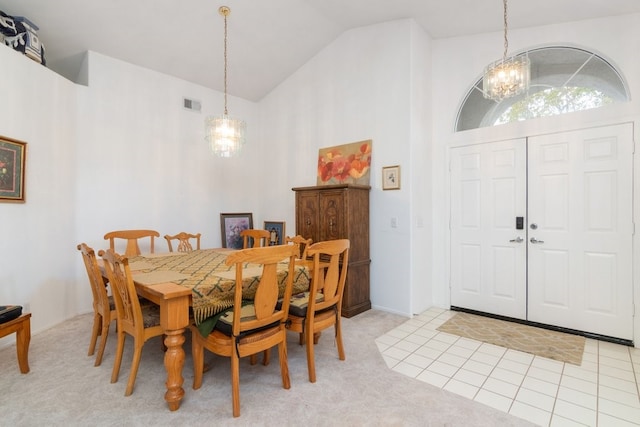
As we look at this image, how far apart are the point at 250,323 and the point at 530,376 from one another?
7.27 ft

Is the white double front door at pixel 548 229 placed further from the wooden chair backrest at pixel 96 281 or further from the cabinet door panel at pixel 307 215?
the wooden chair backrest at pixel 96 281

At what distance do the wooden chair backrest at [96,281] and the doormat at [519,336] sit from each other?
320 centimetres

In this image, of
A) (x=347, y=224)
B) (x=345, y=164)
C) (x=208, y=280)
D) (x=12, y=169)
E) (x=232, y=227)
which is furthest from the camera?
(x=232, y=227)

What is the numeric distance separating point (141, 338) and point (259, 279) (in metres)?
0.89

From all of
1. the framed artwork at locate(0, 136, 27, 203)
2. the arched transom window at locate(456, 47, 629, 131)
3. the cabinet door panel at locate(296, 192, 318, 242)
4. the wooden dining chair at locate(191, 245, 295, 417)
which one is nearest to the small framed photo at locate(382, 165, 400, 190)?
the cabinet door panel at locate(296, 192, 318, 242)

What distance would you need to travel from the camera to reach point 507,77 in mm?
2592

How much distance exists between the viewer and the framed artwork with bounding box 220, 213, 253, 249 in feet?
17.0

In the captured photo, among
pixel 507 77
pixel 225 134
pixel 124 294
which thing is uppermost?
pixel 507 77

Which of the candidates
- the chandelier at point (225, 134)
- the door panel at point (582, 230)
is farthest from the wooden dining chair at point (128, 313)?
the door panel at point (582, 230)

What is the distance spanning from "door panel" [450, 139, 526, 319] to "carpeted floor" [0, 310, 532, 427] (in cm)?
183

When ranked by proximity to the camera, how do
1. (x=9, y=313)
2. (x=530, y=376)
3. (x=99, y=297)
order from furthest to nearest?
(x=99, y=297)
(x=530, y=376)
(x=9, y=313)

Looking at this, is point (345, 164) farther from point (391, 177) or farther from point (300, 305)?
point (300, 305)

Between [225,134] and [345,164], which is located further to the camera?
[345,164]

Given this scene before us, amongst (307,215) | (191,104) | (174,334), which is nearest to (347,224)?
(307,215)
